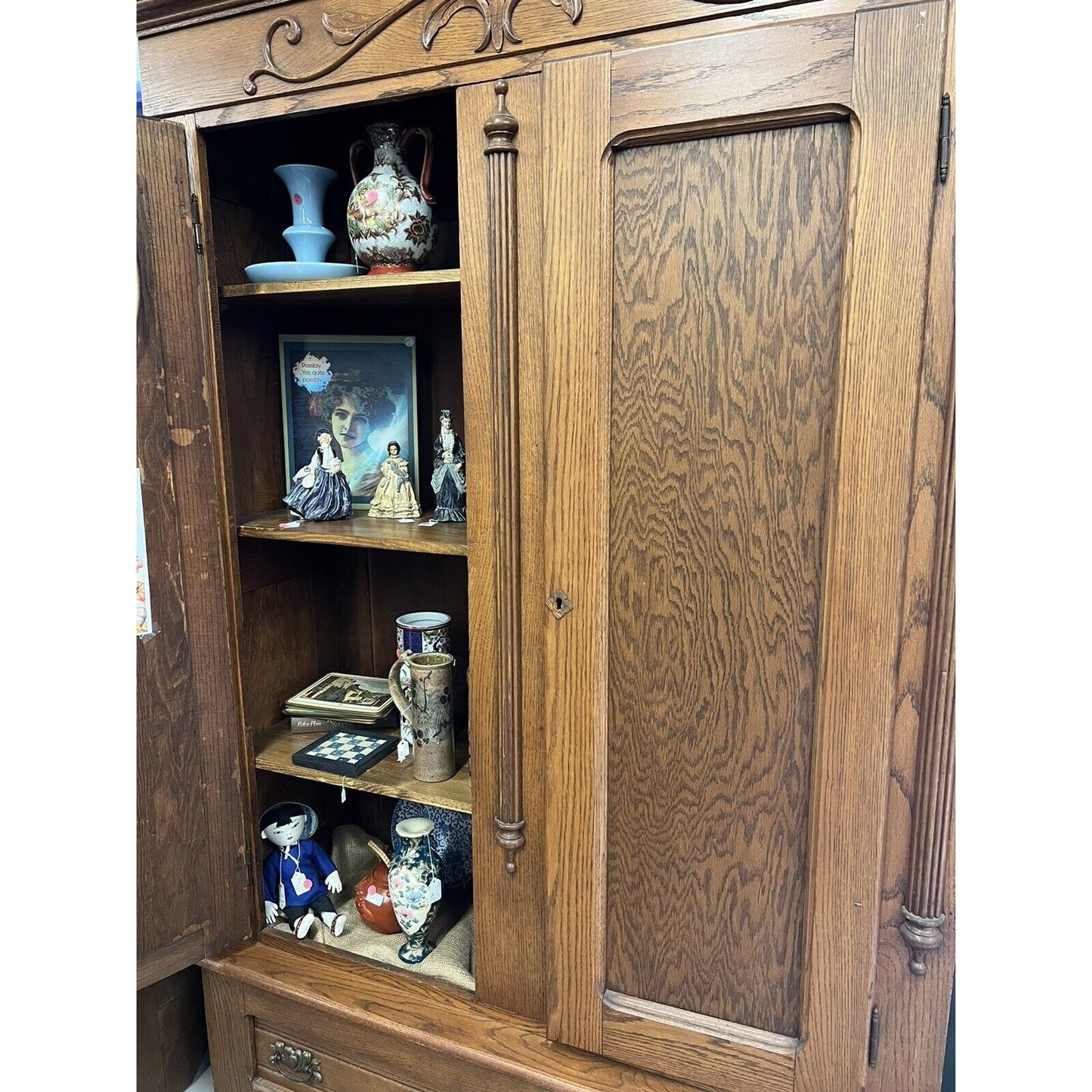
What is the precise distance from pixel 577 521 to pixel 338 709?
0.70 m

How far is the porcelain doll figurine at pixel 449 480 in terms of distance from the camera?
4.38 ft

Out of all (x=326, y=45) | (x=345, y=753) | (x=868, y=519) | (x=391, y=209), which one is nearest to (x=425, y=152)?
(x=391, y=209)

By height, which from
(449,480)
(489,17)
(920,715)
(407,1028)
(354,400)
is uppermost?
(489,17)

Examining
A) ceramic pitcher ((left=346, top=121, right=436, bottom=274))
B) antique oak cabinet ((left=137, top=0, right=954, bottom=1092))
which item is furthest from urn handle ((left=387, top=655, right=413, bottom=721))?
ceramic pitcher ((left=346, top=121, right=436, bottom=274))

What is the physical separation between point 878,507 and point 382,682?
105 centimetres

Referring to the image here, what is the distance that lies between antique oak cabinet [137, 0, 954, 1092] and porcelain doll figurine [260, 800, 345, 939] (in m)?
0.09

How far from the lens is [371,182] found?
1.23 metres

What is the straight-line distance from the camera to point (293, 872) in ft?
4.58

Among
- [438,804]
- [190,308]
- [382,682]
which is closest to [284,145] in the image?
[190,308]

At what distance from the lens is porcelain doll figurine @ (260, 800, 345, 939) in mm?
1389

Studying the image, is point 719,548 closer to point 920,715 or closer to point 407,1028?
point 920,715
